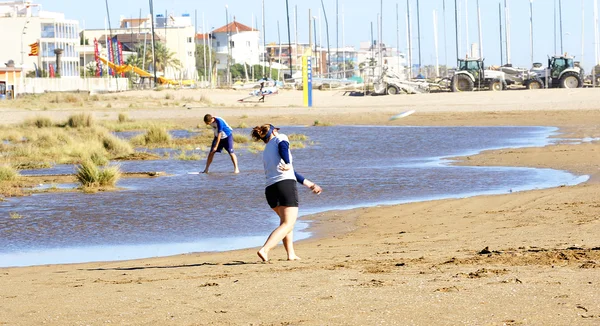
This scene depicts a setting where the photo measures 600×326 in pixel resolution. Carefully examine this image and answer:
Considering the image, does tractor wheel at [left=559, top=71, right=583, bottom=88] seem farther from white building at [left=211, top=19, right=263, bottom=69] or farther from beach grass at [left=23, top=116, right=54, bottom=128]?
white building at [left=211, top=19, right=263, bottom=69]

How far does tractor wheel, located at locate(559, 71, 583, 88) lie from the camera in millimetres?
60406

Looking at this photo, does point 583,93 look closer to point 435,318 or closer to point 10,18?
point 435,318

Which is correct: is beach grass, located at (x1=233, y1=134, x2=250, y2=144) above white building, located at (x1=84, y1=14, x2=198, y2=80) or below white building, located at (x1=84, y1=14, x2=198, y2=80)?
below

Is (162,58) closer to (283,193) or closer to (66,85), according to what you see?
(66,85)

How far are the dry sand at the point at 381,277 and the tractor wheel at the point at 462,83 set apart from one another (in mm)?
46675

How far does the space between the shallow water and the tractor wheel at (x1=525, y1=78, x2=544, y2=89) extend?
33.6m

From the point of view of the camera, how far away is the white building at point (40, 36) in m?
115

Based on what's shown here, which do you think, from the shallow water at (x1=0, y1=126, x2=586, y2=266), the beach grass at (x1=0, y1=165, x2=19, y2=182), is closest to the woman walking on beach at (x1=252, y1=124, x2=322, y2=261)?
the shallow water at (x1=0, y1=126, x2=586, y2=266)

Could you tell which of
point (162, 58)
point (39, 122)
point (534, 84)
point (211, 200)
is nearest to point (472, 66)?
point (534, 84)

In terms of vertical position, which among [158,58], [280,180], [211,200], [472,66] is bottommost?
[211,200]

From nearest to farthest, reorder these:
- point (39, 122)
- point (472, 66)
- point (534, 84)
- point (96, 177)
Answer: point (96, 177)
point (39, 122)
point (534, 84)
point (472, 66)

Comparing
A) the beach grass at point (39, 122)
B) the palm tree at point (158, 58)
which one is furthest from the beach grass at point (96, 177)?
the palm tree at point (158, 58)

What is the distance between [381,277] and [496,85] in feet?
181

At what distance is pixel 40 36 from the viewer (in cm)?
11488
